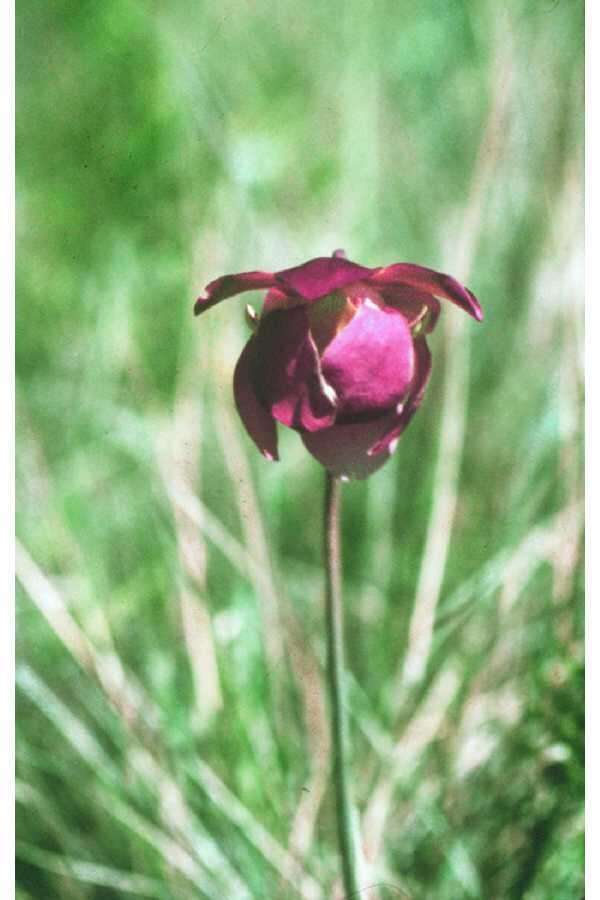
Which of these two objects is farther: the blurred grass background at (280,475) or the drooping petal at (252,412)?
the blurred grass background at (280,475)

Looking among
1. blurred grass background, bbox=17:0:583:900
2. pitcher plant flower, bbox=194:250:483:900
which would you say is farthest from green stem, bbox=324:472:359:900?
blurred grass background, bbox=17:0:583:900

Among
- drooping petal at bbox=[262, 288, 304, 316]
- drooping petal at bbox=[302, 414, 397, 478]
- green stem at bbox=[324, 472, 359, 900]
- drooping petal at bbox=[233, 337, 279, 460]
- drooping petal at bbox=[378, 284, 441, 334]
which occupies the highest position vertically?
drooping petal at bbox=[378, 284, 441, 334]

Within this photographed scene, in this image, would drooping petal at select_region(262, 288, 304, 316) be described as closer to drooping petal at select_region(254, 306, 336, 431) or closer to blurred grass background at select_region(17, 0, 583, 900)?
drooping petal at select_region(254, 306, 336, 431)

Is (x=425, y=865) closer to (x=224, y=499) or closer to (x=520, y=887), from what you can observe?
(x=520, y=887)

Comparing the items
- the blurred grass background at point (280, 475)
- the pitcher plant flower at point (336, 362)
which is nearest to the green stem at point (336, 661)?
the pitcher plant flower at point (336, 362)

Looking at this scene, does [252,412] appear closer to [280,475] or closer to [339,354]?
[339,354]

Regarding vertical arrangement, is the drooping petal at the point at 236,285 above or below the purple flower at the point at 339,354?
above

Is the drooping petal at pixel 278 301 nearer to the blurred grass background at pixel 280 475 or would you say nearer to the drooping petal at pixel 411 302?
the drooping petal at pixel 411 302

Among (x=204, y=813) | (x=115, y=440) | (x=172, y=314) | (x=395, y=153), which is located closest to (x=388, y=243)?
(x=395, y=153)
